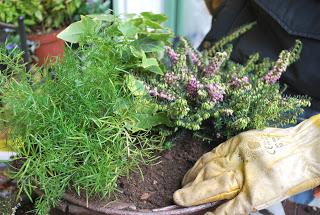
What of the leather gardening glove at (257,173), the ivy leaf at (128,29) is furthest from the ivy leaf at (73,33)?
the leather gardening glove at (257,173)

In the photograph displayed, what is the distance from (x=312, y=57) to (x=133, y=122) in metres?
0.68

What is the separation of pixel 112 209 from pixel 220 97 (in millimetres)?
384

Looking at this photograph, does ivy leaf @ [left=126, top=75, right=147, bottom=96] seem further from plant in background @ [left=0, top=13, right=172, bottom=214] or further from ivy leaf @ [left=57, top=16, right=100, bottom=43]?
ivy leaf @ [left=57, top=16, right=100, bottom=43]

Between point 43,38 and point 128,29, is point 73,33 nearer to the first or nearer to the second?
point 128,29

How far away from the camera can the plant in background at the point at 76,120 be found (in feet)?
3.18

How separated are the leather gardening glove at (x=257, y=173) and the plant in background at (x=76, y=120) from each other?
16 cm

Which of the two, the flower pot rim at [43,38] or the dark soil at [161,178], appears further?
the flower pot rim at [43,38]

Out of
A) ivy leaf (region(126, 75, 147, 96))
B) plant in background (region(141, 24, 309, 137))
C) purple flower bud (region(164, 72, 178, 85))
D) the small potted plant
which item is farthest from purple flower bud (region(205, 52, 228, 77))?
the small potted plant

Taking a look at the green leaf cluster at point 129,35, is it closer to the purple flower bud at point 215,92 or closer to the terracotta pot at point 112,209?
the purple flower bud at point 215,92

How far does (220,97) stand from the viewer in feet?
3.72

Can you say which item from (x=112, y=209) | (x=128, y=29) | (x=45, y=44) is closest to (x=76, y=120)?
(x=112, y=209)

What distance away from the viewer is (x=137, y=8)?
5.89 feet

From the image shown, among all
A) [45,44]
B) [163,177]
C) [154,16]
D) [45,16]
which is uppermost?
[154,16]

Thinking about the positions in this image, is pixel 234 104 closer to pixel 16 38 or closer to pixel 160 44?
pixel 160 44
